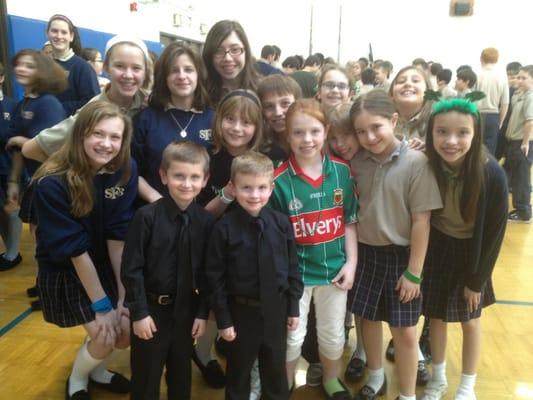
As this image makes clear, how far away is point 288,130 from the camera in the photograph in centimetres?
178

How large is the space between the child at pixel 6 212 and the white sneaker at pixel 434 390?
2.96 m

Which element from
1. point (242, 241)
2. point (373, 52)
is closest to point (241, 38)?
point (242, 241)

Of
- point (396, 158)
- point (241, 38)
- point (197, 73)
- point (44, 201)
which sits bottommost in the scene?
point (44, 201)

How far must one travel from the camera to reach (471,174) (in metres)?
1.63

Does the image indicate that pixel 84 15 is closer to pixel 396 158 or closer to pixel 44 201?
pixel 44 201

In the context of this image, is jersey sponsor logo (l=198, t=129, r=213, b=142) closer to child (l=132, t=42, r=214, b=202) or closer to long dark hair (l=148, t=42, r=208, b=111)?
child (l=132, t=42, r=214, b=202)

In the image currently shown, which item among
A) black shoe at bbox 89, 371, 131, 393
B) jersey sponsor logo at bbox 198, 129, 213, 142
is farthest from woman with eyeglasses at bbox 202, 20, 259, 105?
black shoe at bbox 89, 371, 131, 393

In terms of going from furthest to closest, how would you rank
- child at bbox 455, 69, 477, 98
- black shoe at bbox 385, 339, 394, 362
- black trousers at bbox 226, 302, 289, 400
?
child at bbox 455, 69, 477, 98 → black shoe at bbox 385, 339, 394, 362 → black trousers at bbox 226, 302, 289, 400

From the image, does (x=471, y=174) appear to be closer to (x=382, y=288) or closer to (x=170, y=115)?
(x=382, y=288)

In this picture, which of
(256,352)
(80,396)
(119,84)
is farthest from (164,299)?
(119,84)

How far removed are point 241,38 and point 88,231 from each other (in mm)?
1193

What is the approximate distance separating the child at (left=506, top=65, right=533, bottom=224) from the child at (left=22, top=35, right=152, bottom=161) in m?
4.38

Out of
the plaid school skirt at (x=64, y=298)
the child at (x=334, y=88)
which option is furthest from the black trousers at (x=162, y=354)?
the child at (x=334, y=88)

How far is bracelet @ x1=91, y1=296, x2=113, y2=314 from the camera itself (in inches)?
68.1
